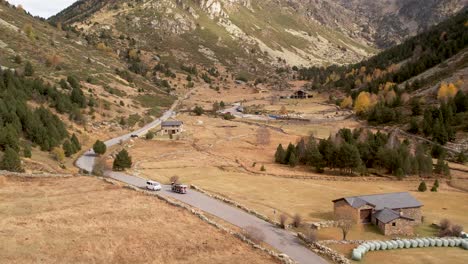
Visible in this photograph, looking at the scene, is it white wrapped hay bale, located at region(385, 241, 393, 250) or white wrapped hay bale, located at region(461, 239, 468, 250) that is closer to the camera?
white wrapped hay bale, located at region(385, 241, 393, 250)

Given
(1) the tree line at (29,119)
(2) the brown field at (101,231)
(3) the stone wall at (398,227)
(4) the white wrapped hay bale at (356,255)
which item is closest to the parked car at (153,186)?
(2) the brown field at (101,231)

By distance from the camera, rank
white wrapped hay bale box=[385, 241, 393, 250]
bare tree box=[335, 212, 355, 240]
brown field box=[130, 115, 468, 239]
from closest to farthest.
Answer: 1. white wrapped hay bale box=[385, 241, 393, 250]
2. bare tree box=[335, 212, 355, 240]
3. brown field box=[130, 115, 468, 239]

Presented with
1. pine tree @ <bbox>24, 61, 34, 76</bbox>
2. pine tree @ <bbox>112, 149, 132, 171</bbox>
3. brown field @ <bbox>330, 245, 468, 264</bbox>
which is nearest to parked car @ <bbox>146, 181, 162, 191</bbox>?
pine tree @ <bbox>112, 149, 132, 171</bbox>

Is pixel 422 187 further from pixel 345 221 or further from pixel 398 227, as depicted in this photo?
pixel 345 221

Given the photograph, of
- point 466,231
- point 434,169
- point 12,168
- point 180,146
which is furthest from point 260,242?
point 180,146

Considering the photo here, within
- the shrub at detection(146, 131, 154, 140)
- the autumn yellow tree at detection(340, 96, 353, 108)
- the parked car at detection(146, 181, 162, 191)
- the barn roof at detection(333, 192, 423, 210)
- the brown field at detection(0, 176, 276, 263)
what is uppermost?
the autumn yellow tree at detection(340, 96, 353, 108)

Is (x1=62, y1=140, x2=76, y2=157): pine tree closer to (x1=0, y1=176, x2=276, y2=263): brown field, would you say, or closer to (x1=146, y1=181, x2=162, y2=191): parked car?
(x1=0, y1=176, x2=276, y2=263): brown field

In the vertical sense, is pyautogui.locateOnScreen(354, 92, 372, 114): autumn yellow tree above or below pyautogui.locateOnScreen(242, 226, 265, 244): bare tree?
above

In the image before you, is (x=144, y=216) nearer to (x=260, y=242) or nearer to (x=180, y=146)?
(x=260, y=242)

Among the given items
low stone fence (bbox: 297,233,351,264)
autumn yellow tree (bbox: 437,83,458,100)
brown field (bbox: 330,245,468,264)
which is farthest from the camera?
autumn yellow tree (bbox: 437,83,458,100)
